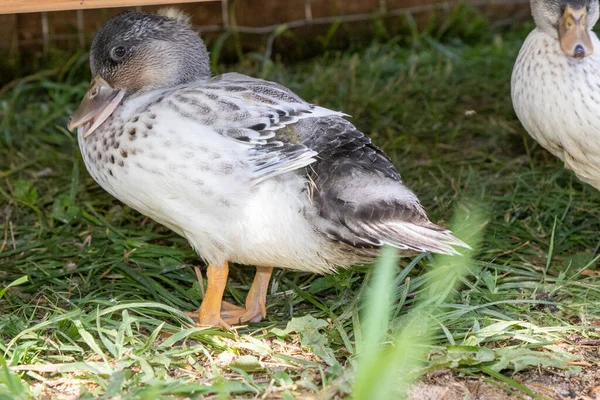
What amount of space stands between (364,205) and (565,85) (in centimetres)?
110

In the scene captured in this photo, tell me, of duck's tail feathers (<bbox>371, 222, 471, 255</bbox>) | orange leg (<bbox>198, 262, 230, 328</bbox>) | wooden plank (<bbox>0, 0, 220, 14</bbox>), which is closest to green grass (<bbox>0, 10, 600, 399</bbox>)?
orange leg (<bbox>198, 262, 230, 328</bbox>)

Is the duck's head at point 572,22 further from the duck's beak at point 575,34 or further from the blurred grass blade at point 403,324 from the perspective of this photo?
the blurred grass blade at point 403,324

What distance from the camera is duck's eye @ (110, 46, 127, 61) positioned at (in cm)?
320

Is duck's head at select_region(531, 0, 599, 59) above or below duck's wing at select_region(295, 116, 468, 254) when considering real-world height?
above

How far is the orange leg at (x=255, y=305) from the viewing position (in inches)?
128

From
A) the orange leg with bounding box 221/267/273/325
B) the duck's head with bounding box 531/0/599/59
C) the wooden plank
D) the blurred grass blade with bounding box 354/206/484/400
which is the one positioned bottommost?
the orange leg with bounding box 221/267/273/325

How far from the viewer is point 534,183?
432cm

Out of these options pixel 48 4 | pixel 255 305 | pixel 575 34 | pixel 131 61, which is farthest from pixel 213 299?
pixel 575 34

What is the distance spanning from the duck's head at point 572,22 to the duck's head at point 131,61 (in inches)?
55.9

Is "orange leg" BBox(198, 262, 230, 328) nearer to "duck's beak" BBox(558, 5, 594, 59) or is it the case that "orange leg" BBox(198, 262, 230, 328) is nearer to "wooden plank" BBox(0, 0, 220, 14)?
"wooden plank" BBox(0, 0, 220, 14)

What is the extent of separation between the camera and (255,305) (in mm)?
3295

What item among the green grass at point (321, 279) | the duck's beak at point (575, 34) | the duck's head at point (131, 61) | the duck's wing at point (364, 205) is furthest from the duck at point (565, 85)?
the duck's head at point (131, 61)

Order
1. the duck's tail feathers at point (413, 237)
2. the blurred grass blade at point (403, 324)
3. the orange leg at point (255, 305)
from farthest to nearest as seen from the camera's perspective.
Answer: the orange leg at point (255, 305) → the duck's tail feathers at point (413, 237) → the blurred grass blade at point (403, 324)

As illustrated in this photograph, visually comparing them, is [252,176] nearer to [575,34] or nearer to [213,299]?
[213,299]
